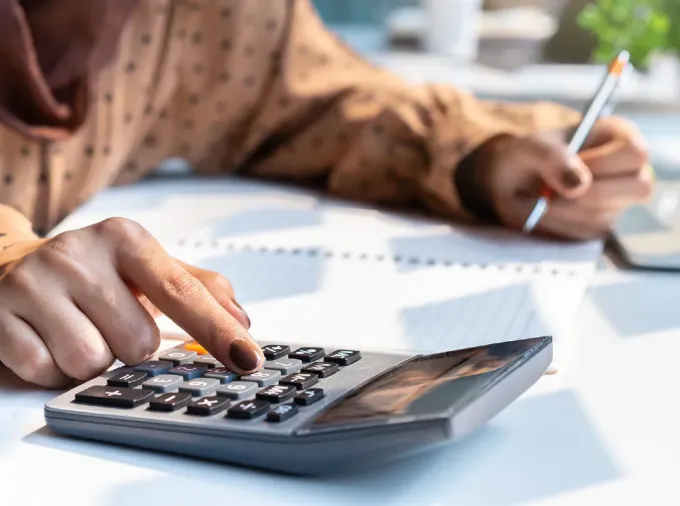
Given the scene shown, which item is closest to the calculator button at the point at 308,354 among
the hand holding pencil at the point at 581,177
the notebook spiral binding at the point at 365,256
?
the notebook spiral binding at the point at 365,256

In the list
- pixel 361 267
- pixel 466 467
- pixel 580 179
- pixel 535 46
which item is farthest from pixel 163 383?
pixel 535 46

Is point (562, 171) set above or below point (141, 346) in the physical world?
above

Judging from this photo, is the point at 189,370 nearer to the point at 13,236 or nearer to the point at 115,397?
the point at 115,397

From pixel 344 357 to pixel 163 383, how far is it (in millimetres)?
82

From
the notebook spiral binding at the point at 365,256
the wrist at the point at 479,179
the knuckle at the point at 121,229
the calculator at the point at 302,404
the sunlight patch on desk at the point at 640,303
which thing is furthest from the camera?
the wrist at the point at 479,179

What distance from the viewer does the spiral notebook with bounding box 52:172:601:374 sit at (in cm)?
51

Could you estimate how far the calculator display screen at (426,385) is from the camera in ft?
1.06

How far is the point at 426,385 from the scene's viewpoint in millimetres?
348

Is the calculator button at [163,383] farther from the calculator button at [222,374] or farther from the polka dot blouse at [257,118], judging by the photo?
the polka dot blouse at [257,118]

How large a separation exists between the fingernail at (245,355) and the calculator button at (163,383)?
0.08 ft

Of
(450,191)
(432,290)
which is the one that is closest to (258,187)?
(450,191)

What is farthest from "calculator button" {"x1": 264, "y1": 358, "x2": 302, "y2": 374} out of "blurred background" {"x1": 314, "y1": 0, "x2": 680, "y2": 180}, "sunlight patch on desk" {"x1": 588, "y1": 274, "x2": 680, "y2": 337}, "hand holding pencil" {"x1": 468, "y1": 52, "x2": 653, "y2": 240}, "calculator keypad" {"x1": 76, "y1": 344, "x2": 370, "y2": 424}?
"blurred background" {"x1": 314, "y1": 0, "x2": 680, "y2": 180}

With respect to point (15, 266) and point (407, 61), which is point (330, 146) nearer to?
point (15, 266)

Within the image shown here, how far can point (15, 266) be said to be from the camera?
42 centimetres
